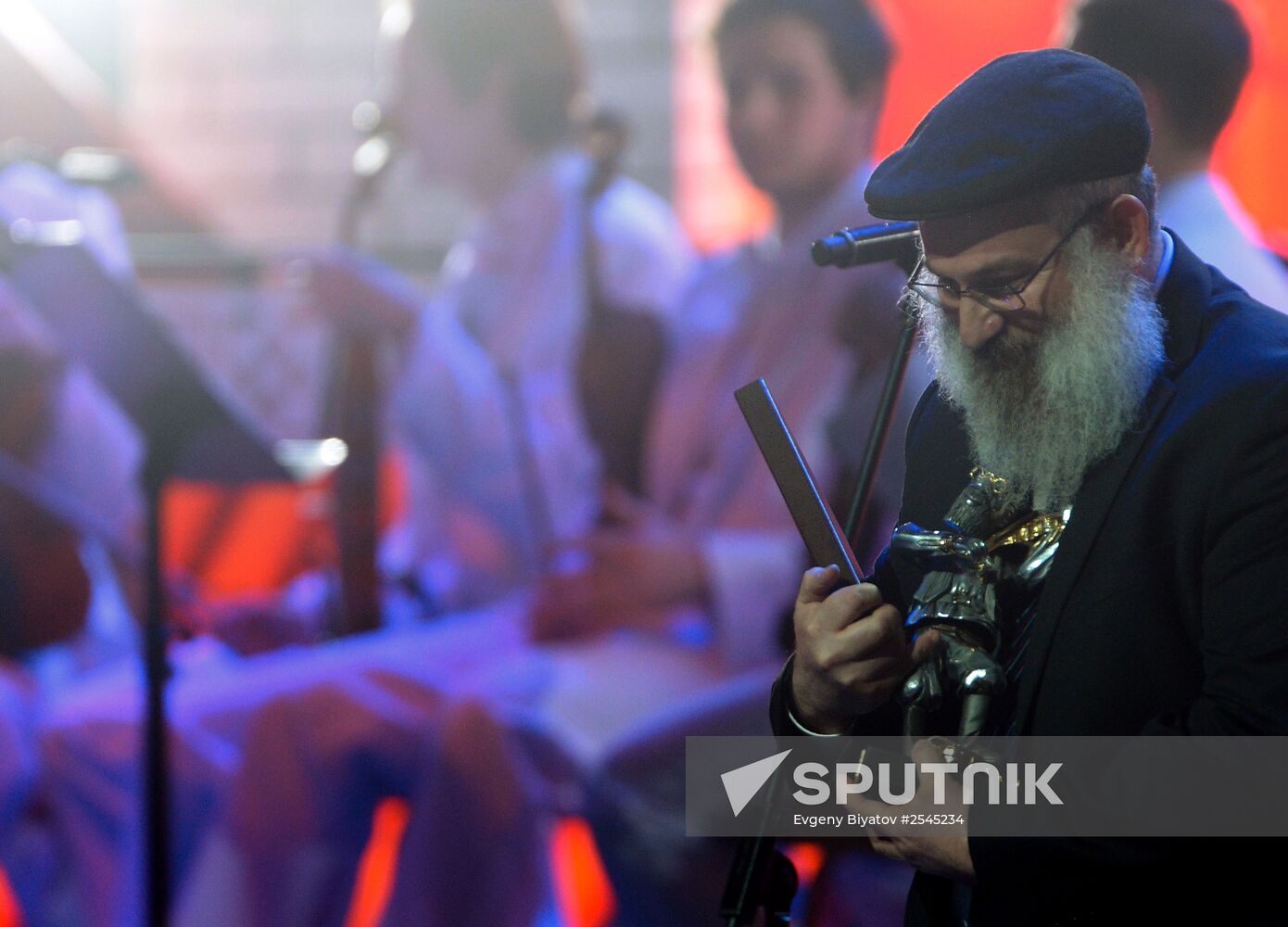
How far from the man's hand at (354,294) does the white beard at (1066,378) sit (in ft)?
4.89

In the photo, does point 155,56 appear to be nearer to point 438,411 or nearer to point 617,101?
point 617,101

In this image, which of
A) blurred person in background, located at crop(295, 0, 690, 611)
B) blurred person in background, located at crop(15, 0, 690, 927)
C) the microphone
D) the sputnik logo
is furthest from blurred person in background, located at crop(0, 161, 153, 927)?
the microphone

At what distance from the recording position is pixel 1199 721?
2.25 feet

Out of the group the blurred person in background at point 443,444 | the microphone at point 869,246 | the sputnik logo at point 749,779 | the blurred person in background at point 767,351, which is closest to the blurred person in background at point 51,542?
the blurred person in background at point 443,444

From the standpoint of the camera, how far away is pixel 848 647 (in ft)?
2.36

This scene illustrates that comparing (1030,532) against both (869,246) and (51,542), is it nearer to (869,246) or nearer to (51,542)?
(869,246)

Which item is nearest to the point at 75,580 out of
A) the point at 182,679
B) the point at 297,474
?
the point at 182,679

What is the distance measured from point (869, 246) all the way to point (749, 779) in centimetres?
35

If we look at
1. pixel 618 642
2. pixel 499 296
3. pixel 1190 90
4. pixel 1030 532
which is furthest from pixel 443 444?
pixel 1030 532

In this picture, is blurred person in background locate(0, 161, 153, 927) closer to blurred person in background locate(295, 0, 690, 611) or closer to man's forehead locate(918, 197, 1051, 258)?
blurred person in background locate(295, 0, 690, 611)

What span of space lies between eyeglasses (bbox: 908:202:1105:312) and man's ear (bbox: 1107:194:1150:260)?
0.01m

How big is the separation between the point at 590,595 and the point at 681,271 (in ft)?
2.17

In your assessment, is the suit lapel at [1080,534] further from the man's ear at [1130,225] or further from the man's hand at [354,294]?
the man's hand at [354,294]

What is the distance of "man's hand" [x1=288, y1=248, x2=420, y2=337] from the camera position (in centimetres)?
211
